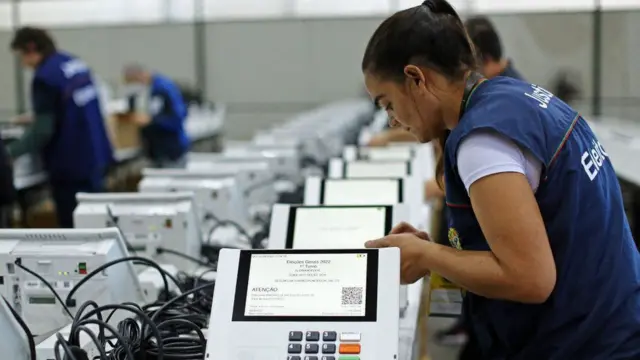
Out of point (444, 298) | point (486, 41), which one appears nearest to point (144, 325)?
point (444, 298)

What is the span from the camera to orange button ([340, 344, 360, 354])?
1.39 metres

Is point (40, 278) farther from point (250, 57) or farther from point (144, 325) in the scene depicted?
point (250, 57)

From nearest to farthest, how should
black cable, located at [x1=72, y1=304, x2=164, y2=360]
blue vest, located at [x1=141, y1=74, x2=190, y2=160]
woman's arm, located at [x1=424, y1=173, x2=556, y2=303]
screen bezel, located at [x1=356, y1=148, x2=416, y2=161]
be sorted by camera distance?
woman's arm, located at [x1=424, y1=173, x2=556, y2=303], black cable, located at [x1=72, y1=304, x2=164, y2=360], screen bezel, located at [x1=356, y1=148, x2=416, y2=161], blue vest, located at [x1=141, y1=74, x2=190, y2=160]

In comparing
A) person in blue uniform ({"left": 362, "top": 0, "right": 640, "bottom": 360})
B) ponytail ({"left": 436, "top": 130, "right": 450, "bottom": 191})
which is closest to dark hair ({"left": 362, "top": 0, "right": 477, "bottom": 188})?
person in blue uniform ({"left": 362, "top": 0, "right": 640, "bottom": 360})

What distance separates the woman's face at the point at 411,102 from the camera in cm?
141

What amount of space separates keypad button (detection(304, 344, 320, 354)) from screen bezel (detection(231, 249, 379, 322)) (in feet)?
0.18

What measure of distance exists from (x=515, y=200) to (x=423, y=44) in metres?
0.29

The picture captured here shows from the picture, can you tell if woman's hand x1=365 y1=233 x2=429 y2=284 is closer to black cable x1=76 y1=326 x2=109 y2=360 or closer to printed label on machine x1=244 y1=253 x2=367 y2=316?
printed label on machine x1=244 y1=253 x2=367 y2=316

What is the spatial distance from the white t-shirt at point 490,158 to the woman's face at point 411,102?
11 centimetres

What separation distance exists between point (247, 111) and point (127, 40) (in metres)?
1.74

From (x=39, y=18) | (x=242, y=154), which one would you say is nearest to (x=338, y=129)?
(x=242, y=154)

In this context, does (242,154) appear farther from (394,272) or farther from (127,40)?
(127,40)

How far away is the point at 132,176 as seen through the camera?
25.7 feet

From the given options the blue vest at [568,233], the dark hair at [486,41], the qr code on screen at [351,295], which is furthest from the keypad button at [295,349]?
the dark hair at [486,41]
